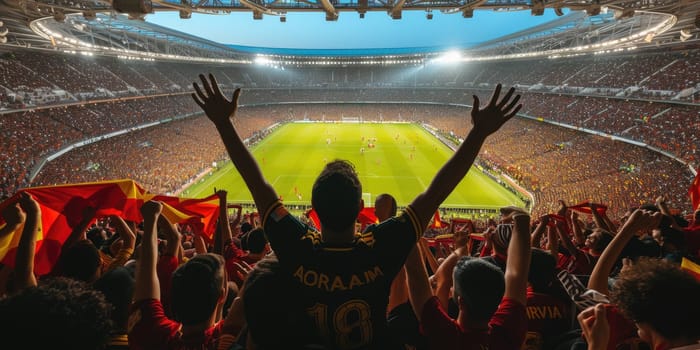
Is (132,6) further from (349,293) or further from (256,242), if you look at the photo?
(349,293)

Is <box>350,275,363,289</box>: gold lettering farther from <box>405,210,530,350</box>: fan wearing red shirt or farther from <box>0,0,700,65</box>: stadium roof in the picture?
<box>0,0,700,65</box>: stadium roof

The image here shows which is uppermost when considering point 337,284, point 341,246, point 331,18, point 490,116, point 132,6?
point 331,18

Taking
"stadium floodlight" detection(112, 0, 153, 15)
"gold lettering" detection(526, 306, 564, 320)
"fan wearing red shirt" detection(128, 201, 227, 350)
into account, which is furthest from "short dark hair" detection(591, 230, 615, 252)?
"stadium floodlight" detection(112, 0, 153, 15)

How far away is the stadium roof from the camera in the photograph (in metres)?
8.82

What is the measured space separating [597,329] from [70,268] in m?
4.44

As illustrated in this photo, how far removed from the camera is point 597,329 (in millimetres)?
2070

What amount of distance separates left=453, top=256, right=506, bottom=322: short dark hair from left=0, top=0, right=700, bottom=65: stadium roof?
24.6 ft

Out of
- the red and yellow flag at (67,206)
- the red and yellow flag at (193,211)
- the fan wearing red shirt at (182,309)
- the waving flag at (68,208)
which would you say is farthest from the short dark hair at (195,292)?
the red and yellow flag at (193,211)

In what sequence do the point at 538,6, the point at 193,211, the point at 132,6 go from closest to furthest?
the point at 132,6 → the point at 193,211 → the point at 538,6

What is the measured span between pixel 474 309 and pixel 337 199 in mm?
1089

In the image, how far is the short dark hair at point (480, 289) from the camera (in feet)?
7.04

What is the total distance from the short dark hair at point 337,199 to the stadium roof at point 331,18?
7207 millimetres

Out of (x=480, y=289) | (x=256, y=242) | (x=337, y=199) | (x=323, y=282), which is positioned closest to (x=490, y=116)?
(x=480, y=289)

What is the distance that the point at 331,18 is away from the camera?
29.4 ft
